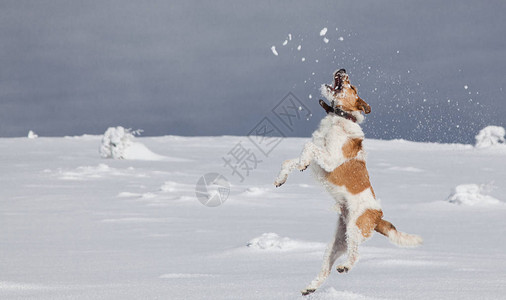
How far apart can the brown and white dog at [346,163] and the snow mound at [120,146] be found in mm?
16444

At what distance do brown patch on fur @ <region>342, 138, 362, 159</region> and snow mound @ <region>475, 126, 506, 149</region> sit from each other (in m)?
25.2

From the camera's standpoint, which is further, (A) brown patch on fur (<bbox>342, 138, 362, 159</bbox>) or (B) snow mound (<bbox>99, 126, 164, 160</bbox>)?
(B) snow mound (<bbox>99, 126, 164, 160</bbox>)

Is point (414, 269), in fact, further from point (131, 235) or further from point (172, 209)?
point (172, 209)

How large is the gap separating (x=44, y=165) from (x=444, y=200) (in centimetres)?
1097

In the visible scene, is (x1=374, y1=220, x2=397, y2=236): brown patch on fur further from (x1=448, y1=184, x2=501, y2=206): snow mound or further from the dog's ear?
(x1=448, y1=184, x2=501, y2=206): snow mound

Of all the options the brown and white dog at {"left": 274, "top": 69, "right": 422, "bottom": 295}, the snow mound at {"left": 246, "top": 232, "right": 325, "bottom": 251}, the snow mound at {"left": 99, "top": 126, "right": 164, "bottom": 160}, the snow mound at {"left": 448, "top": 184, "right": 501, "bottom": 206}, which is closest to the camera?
the brown and white dog at {"left": 274, "top": 69, "right": 422, "bottom": 295}

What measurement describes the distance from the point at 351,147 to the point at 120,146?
54.4 feet

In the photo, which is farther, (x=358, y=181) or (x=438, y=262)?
(x=438, y=262)

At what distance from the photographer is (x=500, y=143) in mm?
25828

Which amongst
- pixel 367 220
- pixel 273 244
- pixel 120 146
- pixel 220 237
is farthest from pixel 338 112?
pixel 120 146

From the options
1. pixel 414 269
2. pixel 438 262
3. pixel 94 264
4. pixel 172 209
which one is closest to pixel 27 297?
pixel 94 264
